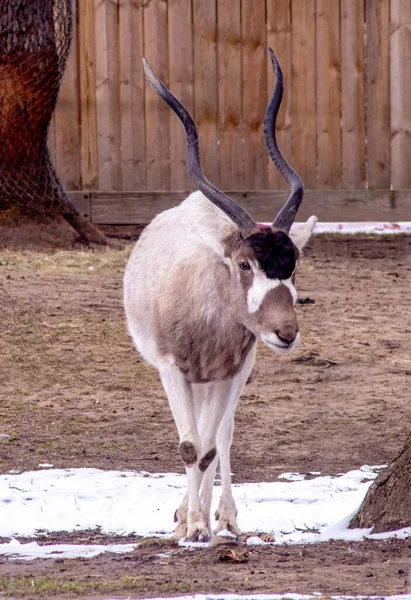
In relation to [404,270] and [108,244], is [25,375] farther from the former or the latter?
[404,270]

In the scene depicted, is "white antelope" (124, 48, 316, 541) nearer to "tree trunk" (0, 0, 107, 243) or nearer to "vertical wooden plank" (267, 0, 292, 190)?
"tree trunk" (0, 0, 107, 243)

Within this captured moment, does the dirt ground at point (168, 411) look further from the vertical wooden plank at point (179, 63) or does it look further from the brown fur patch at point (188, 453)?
the vertical wooden plank at point (179, 63)

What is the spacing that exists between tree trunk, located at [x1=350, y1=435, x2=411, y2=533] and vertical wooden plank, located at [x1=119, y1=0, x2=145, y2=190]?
810 cm

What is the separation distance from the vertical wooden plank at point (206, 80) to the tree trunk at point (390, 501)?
802 cm

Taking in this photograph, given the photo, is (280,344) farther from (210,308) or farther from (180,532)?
(180,532)

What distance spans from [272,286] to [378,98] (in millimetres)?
8492

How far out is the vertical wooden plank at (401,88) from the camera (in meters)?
13.3

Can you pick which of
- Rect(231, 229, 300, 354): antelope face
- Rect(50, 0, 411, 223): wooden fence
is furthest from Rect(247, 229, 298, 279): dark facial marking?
Rect(50, 0, 411, 223): wooden fence

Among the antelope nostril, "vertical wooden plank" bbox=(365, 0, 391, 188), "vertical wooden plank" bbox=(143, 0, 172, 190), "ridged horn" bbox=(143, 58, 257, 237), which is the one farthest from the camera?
"vertical wooden plank" bbox=(365, 0, 391, 188)

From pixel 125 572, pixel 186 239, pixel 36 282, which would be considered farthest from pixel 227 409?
pixel 36 282

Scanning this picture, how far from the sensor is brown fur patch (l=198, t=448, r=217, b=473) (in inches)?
226

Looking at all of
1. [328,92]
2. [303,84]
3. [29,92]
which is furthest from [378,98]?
[29,92]

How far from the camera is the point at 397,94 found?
13312 mm

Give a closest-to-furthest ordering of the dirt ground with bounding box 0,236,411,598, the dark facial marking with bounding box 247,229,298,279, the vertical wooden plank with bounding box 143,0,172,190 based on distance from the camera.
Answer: the dirt ground with bounding box 0,236,411,598 → the dark facial marking with bounding box 247,229,298,279 → the vertical wooden plank with bounding box 143,0,172,190
